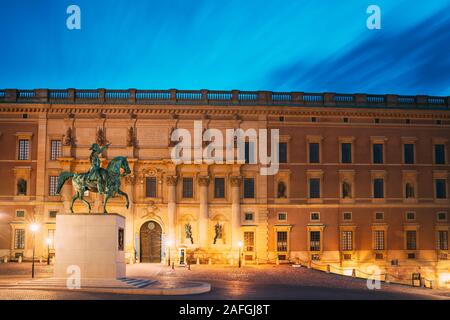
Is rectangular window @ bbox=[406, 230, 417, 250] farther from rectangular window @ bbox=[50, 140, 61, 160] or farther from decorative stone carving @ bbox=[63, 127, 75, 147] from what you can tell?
rectangular window @ bbox=[50, 140, 61, 160]

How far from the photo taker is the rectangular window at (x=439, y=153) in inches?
2173

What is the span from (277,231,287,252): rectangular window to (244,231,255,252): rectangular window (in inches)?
78.3

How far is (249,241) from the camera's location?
52812 millimetres

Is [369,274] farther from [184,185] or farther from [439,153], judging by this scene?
[184,185]

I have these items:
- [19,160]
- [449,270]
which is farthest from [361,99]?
[19,160]

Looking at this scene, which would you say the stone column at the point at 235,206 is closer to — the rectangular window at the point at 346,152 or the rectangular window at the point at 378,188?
the rectangular window at the point at 346,152

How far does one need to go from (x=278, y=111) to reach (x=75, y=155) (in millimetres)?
16329

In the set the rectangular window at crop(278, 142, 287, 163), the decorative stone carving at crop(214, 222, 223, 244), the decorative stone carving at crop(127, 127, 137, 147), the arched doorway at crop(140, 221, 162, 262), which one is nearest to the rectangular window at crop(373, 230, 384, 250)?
the rectangular window at crop(278, 142, 287, 163)

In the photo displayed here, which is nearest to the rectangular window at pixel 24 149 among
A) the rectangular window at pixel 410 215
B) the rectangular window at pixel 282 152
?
the rectangular window at pixel 282 152

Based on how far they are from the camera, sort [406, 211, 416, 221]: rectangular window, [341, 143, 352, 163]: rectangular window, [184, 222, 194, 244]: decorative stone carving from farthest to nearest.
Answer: [406, 211, 416, 221]: rectangular window < [341, 143, 352, 163]: rectangular window < [184, 222, 194, 244]: decorative stone carving

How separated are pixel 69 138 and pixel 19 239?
8607mm

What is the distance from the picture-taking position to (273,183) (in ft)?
176

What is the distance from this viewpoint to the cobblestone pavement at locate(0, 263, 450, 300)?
27609 mm

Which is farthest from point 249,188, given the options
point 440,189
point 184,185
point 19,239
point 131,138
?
point 19,239
